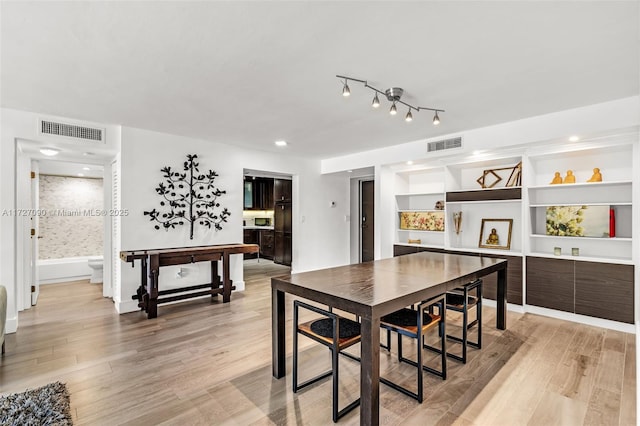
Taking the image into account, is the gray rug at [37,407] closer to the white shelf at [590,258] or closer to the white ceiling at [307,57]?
the white ceiling at [307,57]

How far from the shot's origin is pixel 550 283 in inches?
150

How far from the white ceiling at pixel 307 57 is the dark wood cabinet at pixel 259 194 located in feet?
16.5

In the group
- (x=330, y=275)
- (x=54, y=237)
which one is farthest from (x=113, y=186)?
(x=330, y=275)

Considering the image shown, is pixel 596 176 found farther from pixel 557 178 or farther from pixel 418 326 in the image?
pixel 418 326

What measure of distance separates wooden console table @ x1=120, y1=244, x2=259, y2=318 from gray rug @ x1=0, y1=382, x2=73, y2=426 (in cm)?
164

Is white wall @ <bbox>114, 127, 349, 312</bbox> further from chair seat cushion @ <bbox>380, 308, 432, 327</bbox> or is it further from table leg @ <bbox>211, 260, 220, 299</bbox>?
chair seat cushion @ <bbox>380, 308, 432, 327</bbox>

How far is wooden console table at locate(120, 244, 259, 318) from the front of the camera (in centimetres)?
384

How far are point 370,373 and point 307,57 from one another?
2.08m

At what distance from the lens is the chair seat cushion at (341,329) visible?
2.05m

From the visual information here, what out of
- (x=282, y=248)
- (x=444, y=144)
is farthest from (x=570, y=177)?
(x=282, y=248)

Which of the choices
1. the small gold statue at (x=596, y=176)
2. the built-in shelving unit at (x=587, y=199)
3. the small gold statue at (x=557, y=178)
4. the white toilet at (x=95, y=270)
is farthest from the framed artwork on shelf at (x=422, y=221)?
the white toilet at (x=95, y=270)

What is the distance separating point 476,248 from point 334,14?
12.9ft

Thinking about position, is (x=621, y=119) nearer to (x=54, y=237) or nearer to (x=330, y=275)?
(x=330, y=275)

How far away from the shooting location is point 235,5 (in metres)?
1.70
